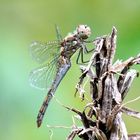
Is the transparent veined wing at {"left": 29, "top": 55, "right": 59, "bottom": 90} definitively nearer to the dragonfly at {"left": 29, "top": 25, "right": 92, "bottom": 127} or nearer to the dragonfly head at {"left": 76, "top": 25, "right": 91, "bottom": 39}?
the dragonfly at {"left": 29, "top": 25, "right": 92, "bottom": 127}

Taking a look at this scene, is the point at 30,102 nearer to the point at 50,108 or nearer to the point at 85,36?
the point at 50,108

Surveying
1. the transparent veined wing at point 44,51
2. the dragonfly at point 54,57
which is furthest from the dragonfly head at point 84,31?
the transparent veined wing at point 44,51

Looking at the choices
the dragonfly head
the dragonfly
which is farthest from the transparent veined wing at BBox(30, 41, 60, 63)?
the dragonfly head

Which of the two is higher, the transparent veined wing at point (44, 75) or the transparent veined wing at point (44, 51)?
the transparent veined wing at point (44, 51)

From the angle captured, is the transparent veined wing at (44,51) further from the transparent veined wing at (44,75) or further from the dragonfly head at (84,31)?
the dragonfly head at (84,31)

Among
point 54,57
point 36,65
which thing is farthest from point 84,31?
point 36,65
